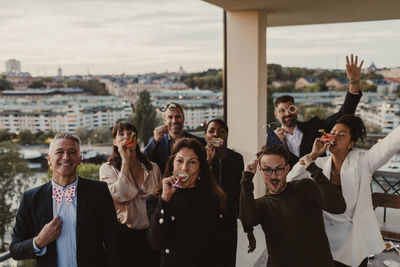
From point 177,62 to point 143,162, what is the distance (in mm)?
2665

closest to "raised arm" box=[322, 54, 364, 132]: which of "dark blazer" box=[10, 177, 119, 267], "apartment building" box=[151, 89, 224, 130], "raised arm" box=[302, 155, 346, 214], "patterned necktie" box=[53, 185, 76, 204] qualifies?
"raised arm" box=[302, 155, 346, 214]

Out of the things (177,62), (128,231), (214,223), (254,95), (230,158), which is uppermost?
(177,62)

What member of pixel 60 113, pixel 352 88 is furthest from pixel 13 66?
pixel 352 88

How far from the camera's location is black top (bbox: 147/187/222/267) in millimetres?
1944

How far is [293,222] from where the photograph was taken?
194 cm

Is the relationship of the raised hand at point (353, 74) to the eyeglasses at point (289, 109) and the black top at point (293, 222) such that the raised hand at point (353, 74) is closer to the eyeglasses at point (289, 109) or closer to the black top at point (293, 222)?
the eyeglasses at point (289, 109)

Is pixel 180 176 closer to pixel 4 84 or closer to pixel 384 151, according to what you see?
pixel 384 151

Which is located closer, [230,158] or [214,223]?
[214,223]

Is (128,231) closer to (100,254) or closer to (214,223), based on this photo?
(100,254)

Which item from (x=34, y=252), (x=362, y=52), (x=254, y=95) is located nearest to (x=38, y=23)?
(x=34, y=252)

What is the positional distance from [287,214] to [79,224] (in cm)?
105

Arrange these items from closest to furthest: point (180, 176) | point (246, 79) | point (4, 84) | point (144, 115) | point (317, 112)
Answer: point (180, 176) < point (4, 84) < point (144, 115) < point (246, 79) < point (317, 112)

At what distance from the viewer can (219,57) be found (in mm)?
5598

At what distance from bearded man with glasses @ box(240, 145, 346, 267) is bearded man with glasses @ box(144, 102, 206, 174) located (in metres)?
1.09
